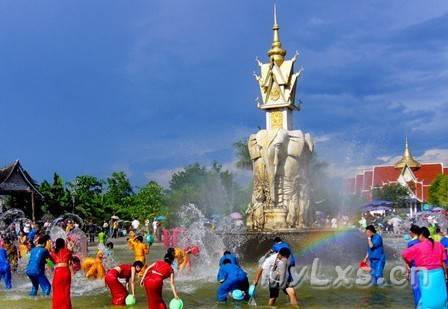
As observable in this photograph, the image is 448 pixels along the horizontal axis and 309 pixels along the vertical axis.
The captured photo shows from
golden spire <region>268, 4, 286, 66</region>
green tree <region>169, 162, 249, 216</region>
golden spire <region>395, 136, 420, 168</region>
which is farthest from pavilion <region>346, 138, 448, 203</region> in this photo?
golden spire <region>268, 4, 286, 66</region>

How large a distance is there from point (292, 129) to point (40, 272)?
46.9 feet

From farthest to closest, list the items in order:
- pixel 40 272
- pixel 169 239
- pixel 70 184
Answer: pixel 70 184
pixel 169 239
pixel 40 272

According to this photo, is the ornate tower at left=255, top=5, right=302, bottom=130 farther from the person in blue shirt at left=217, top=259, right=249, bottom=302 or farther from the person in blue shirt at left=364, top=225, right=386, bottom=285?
the person in blue shirt at left=217, top=259, right=249, bottom=302

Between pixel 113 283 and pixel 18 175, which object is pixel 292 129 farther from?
pixel 18 175

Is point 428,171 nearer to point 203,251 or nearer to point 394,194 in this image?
point 394,194

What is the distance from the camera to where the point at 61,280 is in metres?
10.1

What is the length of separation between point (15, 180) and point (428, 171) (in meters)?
70.2

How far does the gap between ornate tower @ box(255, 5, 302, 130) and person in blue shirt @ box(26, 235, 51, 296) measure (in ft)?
44.3

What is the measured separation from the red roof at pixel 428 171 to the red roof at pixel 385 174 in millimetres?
3124

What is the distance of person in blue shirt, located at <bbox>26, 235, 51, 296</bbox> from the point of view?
13023 mm

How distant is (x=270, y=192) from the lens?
23.9m

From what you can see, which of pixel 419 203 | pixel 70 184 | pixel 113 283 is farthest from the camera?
pixel 419 203

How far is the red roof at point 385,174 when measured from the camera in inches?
3629

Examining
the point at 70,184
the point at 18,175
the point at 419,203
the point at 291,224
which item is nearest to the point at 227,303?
the point at 291,224
